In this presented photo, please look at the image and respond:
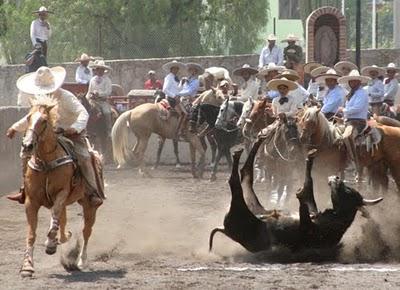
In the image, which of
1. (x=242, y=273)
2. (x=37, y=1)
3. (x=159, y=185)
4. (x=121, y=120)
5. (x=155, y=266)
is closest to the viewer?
(x=242, y=273)

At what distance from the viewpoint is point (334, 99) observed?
19.0m

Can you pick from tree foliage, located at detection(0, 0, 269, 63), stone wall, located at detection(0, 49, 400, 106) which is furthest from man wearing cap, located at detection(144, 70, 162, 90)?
tree foliage, located at detection(0, 0, 269, 63)

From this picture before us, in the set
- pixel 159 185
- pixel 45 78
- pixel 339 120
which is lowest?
pixel 159 185

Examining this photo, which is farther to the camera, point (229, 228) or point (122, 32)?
point (122, 32)

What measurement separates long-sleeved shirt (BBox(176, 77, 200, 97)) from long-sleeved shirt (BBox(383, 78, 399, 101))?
4165mm

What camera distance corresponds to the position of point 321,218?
12.1 metres

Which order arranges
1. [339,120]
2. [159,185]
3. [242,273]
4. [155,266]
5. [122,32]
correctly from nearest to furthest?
[242,273] < [155,266] < [339,120] < [159,185] < [122,32]

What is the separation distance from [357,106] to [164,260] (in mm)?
5801

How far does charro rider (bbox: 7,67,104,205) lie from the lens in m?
11.9

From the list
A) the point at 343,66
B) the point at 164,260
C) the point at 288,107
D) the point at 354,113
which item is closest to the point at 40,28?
the point at 343,66

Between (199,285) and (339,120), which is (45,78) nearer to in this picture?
(199,285)

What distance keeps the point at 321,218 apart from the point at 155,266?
1794 millimetres

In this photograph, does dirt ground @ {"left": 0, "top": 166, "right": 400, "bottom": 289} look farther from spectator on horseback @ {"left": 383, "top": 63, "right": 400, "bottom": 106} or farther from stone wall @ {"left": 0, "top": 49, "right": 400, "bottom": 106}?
stone wall @ {"left": 0, "top": 49, "right": 400, "bottom": 106}

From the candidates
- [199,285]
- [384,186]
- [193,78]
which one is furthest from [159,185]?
[199,285]
